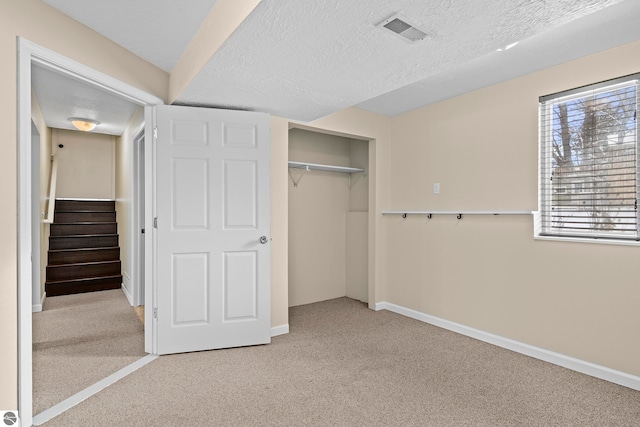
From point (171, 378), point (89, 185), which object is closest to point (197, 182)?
point (171, 378)

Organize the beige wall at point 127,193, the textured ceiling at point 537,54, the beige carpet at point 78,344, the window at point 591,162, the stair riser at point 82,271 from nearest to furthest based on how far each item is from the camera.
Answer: the textured ceiling at point 537,54 → the beige carpet at point 78,344 → the window at point 591,162 → the beige wall at point 127,193 → the stair riser at point 82,271

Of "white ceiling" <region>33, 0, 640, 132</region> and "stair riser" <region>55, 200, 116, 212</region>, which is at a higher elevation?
"white ceiling" <region>33, 0, 640, 132</region>

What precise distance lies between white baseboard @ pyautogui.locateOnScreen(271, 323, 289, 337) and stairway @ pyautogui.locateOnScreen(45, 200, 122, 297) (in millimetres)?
3184

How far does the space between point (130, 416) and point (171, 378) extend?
446 millimetres

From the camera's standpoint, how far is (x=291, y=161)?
4145 mm

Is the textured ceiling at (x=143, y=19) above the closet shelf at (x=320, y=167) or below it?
above

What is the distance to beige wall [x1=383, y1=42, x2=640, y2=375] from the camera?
2.49 meters

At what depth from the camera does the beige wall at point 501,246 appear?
8.16ft

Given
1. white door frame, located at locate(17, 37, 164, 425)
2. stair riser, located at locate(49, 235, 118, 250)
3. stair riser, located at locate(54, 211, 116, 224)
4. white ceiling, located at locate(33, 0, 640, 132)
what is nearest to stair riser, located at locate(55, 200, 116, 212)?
stair riser, located at locate(54, 211, 116, 224)

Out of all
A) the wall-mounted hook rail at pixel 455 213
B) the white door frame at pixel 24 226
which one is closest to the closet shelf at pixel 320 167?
the wall-mounted hook rail at pixel 455 213

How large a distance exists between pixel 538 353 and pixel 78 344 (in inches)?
150

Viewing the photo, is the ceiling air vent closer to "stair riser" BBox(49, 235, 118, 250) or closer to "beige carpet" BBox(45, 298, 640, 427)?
"beige carpet" BBox(45, 298, 640, 427)

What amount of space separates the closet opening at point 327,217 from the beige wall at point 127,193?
1866mm

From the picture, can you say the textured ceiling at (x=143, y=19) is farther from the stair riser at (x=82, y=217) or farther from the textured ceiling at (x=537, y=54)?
the stair riser at (x=82, y=217)
